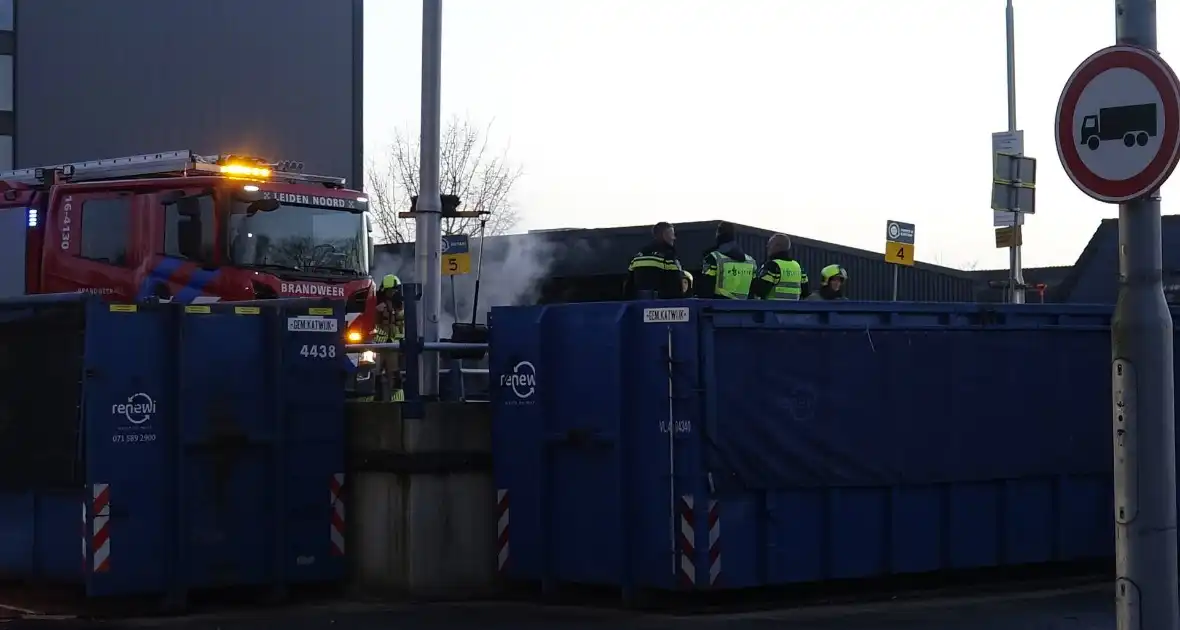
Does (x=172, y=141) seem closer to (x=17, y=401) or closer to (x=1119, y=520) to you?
(x=17, y=401)

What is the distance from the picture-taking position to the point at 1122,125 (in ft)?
23.0

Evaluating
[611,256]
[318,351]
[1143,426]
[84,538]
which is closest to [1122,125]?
[1143,426]

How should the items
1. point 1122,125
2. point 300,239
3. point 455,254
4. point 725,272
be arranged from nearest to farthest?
point 1122,125
point 725,272
point 300,239
point 455,254

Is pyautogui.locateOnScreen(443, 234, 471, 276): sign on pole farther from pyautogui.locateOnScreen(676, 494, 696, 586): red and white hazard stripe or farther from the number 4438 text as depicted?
pyautogui.locateOnScreen(676, 494, 696, 586): red and white hazard stripe

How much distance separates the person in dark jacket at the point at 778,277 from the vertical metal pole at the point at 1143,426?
7077mm

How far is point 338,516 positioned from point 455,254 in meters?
9.31

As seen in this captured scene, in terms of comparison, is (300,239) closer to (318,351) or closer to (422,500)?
(318,351)

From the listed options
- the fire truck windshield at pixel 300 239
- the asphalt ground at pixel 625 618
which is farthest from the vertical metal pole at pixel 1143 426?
the fire truck windshield at pixel 300 239

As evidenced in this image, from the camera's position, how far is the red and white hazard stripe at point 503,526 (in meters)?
12.3

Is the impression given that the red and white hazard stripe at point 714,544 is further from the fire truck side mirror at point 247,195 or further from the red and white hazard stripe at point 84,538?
the fire truck side mirror at point 247,195

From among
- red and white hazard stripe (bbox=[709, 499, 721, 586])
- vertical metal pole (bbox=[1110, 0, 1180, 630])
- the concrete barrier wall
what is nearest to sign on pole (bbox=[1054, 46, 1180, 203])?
vertical metal pole (bbox=[1110, 0, 1180, 630])

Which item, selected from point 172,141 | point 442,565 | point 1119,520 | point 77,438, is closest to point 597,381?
point 442,565

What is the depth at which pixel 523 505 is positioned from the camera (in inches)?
482

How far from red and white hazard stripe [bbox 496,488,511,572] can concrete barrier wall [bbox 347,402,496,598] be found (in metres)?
0.12
